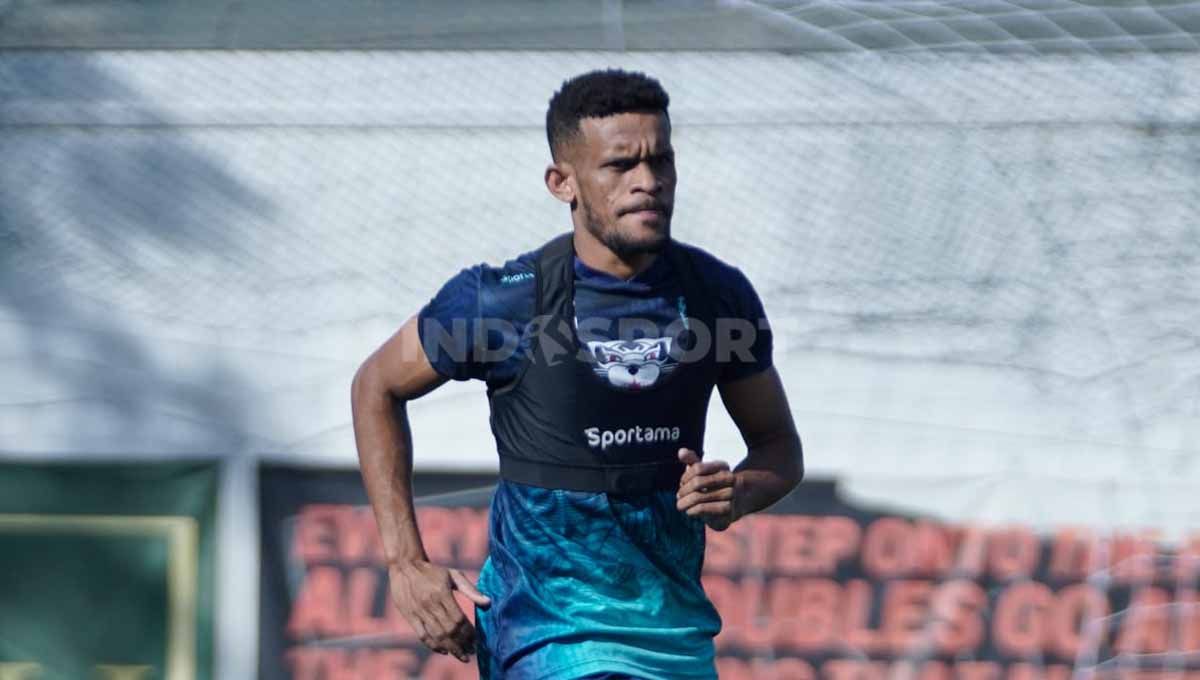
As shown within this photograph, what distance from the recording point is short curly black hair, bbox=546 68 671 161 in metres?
2.60

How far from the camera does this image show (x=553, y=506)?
261 cm

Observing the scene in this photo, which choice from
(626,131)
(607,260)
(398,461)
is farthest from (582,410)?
(626,131)

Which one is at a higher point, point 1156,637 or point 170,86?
point 170,86

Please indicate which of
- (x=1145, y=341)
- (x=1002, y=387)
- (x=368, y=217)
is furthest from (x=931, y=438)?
(x=368, y=217)

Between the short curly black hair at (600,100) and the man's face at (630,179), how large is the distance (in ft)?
0.05

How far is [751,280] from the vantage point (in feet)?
14.0

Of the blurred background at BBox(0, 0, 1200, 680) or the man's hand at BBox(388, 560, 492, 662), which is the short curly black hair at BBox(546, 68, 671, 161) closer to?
the man's hand at BBox(388, 560, 492, 662)

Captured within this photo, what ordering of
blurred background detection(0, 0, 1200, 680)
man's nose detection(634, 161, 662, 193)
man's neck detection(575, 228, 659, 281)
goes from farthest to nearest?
blurred background detection(0, 0, 1200, 680)
man's neck detection(575, 228, 659, 281)
man's nose detection(634, 161, 662, 193)

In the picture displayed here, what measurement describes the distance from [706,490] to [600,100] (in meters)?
0.67

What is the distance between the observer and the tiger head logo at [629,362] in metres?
2.62

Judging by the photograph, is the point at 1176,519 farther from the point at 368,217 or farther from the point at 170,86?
the point at 170,86

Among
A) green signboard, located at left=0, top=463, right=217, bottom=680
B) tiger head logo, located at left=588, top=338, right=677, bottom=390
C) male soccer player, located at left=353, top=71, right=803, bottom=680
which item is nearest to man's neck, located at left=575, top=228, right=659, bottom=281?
male soccer player, located at left=353, top=71, right=803, bottom=680

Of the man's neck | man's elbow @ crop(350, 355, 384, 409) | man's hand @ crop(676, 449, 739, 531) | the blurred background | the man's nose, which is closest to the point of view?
man's hand @ crop(676, 449, 739, 531)

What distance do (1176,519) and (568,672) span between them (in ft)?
7.65
